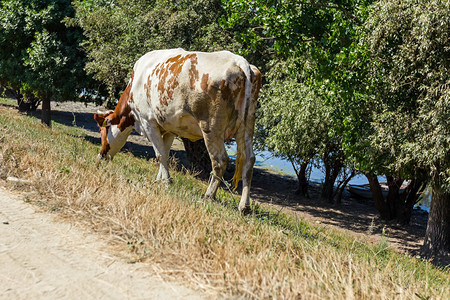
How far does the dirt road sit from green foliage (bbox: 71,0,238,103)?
13.5m

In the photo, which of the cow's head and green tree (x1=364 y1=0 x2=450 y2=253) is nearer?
green tree (x1=364 y1=0 x2=450 y2=253)

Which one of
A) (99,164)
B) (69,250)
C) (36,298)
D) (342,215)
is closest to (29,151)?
(99,164)

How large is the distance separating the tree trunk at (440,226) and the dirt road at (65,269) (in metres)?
12.0

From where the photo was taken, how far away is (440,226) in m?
13.1

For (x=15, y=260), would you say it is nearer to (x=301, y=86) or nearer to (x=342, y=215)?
(x=301, y=86)

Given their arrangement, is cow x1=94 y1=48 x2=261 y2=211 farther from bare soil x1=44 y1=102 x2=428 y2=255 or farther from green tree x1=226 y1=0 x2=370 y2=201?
green tree x1=226 y1=0 x2=370 y2=201

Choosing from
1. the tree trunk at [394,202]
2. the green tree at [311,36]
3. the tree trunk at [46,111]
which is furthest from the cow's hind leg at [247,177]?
the tree trunk at [46,111]

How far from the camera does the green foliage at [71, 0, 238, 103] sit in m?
17.4

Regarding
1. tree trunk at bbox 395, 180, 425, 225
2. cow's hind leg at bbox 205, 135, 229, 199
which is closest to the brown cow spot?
cow's hind leg at bbox 205, 135, 229, 199

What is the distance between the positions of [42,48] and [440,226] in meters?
19.7

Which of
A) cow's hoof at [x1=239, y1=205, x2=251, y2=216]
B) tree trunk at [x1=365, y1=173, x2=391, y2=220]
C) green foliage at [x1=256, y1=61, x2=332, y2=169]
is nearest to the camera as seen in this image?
cow's hoof at [x1=239, y1=205, x2=251, y2=216]

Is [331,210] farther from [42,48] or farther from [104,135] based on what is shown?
[42,48]

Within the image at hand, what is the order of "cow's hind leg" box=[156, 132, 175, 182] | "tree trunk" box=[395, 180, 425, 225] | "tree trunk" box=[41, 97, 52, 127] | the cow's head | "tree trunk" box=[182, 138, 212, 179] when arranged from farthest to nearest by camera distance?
"tree trunk" box=[41, 97, 52, 127], "tree trunk" box=[182, 138, 212, 179], "tree trunk" box=[395, 180, 425, 225], the cow's head, "cow's hind leg" box=[156, 132, 175, 182]

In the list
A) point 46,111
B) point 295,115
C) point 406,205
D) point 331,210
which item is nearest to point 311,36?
point 295,115
